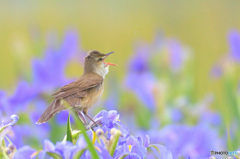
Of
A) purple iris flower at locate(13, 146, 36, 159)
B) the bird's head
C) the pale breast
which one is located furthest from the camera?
the bird's head

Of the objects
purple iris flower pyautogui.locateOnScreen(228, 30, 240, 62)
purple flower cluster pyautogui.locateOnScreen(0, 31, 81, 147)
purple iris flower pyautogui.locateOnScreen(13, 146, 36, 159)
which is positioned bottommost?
purple iris flower pyautogui.locateOnScreen(13, 146, 36, 159)

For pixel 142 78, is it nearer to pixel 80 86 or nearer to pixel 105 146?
pixel 80 86

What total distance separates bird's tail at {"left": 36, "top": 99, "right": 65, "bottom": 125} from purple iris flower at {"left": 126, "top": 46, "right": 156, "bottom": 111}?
2.19 meters

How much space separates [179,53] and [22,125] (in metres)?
1.35

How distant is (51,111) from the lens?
1.31 m

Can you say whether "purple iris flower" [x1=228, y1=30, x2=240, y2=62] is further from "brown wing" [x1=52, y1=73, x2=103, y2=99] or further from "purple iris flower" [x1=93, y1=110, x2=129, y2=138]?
"purple iris flower" [x1=93, y1=110, x2=129, y2=138]

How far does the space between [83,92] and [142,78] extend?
231 centimetres

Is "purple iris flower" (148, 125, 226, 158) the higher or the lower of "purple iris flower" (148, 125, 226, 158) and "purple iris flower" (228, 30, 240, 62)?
the lower

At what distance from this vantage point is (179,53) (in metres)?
4.12

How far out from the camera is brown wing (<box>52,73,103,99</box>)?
1361 millimetres

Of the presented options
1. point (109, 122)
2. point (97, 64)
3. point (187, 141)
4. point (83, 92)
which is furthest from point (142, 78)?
point (109, 122)

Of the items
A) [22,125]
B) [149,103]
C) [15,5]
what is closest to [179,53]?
[149,103]

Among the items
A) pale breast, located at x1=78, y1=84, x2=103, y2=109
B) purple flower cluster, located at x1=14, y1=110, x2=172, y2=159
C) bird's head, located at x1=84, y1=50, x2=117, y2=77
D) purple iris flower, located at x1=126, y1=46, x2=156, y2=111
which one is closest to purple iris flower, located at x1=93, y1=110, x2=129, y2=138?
purple flower cluster, located at x1=14, y1=110, x2=172, y2=159

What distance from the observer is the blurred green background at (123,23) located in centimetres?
785
